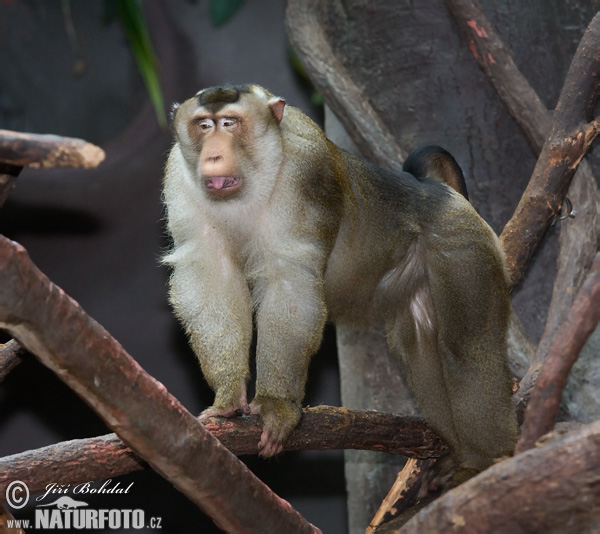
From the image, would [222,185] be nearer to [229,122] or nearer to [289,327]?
[229,122]

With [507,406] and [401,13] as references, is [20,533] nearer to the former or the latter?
[507,406]

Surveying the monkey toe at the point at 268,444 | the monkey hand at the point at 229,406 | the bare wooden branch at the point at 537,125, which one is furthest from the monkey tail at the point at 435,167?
the monkey toe at the point at 268,444

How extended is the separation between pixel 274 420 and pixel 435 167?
7.44 ft

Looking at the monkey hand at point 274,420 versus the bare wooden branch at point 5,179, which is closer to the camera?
the bare wooden branch at point 5,179

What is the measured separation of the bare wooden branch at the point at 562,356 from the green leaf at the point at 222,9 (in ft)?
18.3

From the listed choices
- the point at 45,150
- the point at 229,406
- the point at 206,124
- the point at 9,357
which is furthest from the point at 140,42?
the point at 45,150

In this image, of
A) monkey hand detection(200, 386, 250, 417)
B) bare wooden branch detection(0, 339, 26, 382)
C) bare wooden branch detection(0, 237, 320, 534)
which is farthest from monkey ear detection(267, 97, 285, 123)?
bare wooden branch detection(0, 237, 320, 534)

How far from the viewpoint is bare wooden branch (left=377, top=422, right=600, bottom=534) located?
2.38 m

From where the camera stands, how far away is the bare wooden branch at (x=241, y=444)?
3.52m

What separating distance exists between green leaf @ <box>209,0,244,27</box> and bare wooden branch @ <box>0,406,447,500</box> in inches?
173

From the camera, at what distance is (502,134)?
6770 millimetres

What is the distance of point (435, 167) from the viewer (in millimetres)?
5477

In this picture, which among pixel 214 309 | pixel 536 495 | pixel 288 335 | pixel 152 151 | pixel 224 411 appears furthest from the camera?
pixel 152 151

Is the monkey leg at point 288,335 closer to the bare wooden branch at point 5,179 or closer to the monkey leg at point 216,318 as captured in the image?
the monkey leg at point 216,318
